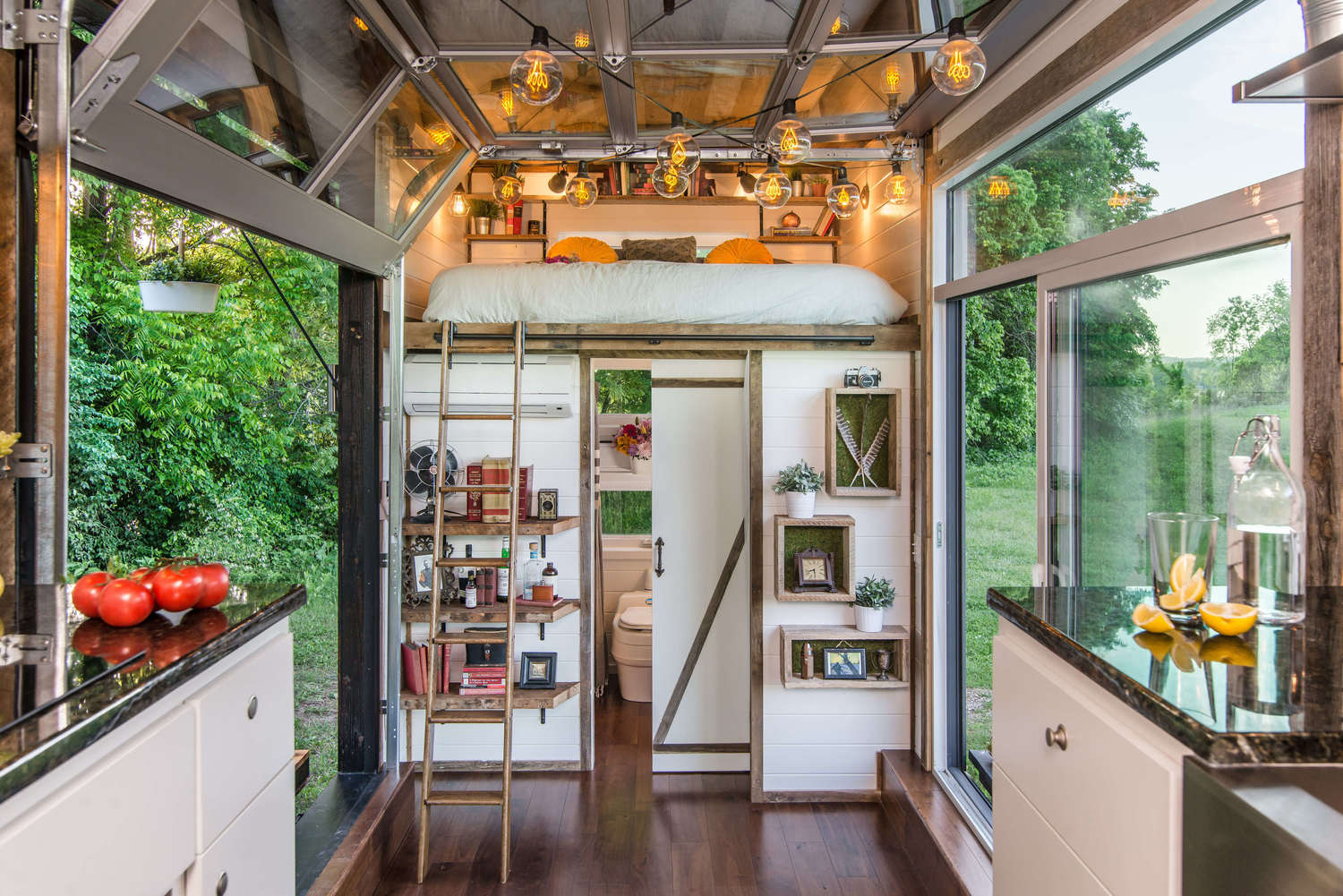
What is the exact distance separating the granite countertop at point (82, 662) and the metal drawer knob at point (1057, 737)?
1343mm

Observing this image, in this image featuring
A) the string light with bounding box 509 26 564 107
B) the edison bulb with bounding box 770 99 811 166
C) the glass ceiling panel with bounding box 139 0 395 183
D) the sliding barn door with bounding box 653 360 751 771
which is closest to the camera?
the glass ceiling panel with bounding box 139 0 395 183

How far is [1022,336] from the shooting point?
9.67ft

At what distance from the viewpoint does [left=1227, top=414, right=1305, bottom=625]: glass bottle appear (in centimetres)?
133

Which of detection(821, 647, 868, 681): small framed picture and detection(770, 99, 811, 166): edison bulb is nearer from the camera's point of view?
detection(770, 99, 811, 166): edison bulb

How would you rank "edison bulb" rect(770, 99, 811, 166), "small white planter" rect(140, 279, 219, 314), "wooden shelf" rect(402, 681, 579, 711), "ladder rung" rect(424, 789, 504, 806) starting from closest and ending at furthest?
"edison bulb" rect(770, 99, 811, 166)
"small white planter" rect(140, 279, 219, 314)
"ladder rung" rect(424, 789, 504, 806)
"wooden shelf" rect(402, 681, 579, 711)

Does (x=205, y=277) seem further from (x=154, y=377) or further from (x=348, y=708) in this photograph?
(x=348, y=708)

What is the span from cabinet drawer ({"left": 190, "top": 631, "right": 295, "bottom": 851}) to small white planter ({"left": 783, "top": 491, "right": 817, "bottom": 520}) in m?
2.31

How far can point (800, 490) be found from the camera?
361 cm

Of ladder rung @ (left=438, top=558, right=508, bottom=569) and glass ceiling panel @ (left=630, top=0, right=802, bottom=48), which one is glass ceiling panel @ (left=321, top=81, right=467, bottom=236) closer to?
glass ceiling panel @ (left=630, top=0, right=802, bottom=48)

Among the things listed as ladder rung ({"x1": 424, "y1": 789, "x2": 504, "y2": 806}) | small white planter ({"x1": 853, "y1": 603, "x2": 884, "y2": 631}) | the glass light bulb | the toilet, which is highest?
the glass light bulb

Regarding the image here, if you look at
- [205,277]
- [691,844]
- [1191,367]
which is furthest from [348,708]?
[1191,367]

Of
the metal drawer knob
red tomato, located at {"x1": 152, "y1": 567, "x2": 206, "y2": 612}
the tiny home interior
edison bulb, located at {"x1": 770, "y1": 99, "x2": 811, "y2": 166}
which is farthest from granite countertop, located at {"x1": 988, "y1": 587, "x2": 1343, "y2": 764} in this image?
edison bulb, located at {"x1": 770, "y1": 99, "x2": 811, "y2": 166}

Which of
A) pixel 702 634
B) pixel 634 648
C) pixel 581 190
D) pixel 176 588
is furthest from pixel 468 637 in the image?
pixel 176 588

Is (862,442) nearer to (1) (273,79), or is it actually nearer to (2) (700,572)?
(2) (700,572)
